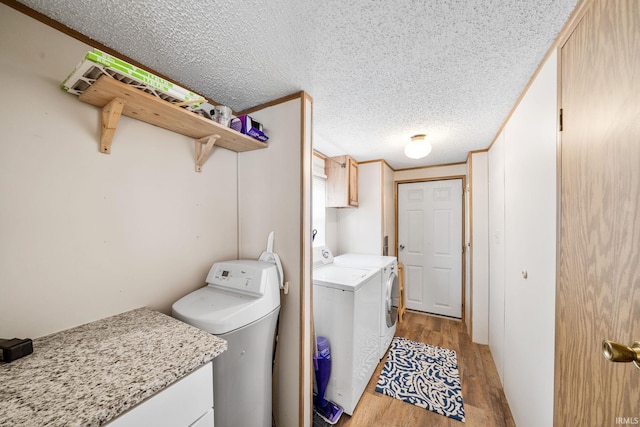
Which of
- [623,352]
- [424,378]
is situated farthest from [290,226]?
[424,378]

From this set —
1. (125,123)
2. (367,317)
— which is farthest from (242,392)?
(125,123)

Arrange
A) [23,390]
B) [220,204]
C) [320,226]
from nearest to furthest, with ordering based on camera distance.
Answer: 1. [23,390]
2. [220,204]
3. [320,226]

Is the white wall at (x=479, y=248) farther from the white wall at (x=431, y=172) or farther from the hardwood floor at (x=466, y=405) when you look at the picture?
the white wall at (x=431, y=172)

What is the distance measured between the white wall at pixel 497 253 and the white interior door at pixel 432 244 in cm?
86

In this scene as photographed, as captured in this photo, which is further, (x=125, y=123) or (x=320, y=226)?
(x=320, y=226)

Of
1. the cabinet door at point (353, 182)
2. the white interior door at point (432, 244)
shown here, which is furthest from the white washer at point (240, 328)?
the white interior door at point (432, 244)

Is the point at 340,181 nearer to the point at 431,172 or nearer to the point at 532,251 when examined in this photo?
the point at 431,172

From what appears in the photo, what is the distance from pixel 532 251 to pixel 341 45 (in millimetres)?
1477

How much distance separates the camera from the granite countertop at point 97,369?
0.53 metres

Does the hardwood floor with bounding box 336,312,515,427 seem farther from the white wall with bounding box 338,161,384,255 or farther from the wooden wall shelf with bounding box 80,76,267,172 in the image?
the wooden wall shelf with bounding box 80,76,267,172

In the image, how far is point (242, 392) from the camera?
1.06 meters

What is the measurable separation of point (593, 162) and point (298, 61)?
4.06 feet

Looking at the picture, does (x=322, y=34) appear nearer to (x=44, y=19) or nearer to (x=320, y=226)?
(x=44, y=19)

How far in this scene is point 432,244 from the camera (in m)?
3.37
